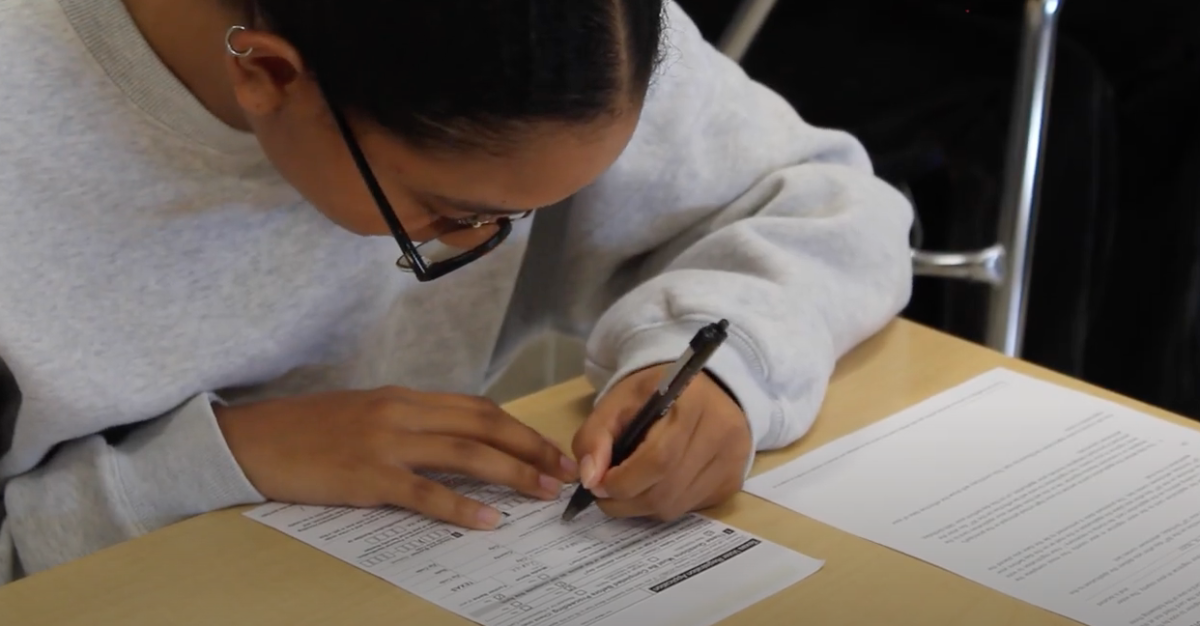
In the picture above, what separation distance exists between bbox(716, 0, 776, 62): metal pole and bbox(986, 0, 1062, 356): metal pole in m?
0.27

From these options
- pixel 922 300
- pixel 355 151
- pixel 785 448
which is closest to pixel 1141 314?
pixel 922 300

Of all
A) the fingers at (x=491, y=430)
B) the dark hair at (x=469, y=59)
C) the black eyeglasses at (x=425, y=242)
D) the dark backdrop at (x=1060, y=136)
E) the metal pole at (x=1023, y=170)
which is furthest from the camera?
the dark backdrop at (x=1060, y=136)

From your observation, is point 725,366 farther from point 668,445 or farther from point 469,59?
point 469,59

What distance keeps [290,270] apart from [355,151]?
0.25 meters

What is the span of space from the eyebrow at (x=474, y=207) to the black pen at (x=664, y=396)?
0.13 meters

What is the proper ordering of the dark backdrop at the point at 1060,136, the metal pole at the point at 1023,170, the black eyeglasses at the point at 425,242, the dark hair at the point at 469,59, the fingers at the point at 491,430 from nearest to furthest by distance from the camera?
the dark hair at the point at 469,59 < the black eyeglasses at the point at 425,242 < the fingers at the point at 491,430 < the metal pole at the point at 1023,170 < the dark backdrop at the point at 1060,136

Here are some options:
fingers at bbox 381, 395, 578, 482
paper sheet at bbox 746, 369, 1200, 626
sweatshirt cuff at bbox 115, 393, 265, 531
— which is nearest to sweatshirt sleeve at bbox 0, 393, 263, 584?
sweatshirt cuff at bbox 115, 393, 265, 531

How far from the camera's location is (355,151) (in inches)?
27.8

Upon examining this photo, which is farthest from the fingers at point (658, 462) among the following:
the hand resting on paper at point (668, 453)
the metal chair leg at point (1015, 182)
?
the metal chair leg at point (1015, 182)

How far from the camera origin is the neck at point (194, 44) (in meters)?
0.77

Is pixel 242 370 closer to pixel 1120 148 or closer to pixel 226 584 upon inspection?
pixel 226 584

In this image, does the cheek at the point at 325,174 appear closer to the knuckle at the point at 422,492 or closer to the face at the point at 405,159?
the face at the point at 405,159

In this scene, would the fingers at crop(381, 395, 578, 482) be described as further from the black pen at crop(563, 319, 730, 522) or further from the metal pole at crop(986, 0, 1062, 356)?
the metal pole at crop(986, 0, 1062, 356)

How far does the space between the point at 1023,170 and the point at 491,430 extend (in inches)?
31.8
